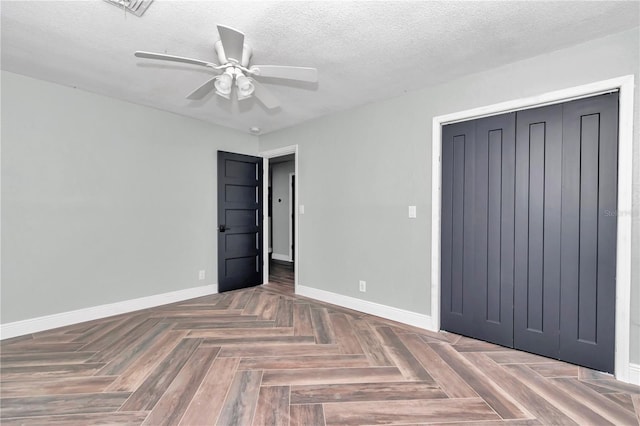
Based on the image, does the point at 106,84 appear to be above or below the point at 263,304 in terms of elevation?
above

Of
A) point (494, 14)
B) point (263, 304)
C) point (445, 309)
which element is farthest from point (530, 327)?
point (263, 304)

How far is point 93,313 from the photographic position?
3234 millimetres

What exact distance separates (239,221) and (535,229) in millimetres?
3692

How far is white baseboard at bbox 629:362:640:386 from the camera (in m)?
2.08

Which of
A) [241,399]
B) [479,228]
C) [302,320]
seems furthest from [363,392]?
[479,228]

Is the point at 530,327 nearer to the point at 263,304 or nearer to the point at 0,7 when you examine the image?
the point at 263,304

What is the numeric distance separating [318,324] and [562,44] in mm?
3219

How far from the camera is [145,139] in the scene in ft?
12.0

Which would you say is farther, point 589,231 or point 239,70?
point 589,231

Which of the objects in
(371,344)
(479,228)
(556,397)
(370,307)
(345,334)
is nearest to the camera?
(556,397)

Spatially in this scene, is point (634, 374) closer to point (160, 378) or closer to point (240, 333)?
point (240, 333)

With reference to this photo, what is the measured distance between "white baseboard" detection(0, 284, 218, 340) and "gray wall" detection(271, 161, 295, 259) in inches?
122

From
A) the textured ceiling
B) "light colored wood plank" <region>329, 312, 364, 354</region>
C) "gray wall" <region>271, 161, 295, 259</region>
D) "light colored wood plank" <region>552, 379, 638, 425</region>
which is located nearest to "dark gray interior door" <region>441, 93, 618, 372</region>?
"light colored wood plank" <region>552, 379, 638, 425</region>

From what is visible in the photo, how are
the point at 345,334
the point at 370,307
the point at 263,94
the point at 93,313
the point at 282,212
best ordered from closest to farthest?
the point at 263,94
the point at 345,334
the point at 93,313
the point at 370,307
the point at 282,212
